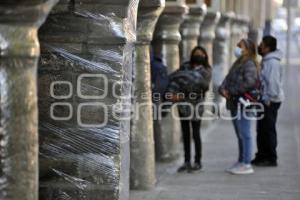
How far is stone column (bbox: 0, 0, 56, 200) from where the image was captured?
5730mm

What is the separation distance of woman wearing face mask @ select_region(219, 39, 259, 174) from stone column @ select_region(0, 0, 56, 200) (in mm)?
4669

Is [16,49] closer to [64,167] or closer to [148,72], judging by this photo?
[64,167]

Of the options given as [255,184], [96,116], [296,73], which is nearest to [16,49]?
[96,116]

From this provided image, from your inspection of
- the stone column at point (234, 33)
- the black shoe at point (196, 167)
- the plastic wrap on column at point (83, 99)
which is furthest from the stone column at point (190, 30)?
the stone column at point (234, 33)

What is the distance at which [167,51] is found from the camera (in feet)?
38.6

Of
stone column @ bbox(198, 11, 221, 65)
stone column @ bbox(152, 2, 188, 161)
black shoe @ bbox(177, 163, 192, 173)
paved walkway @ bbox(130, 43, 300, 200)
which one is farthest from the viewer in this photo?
stone column @ bbox(198, 11, 221, 65)

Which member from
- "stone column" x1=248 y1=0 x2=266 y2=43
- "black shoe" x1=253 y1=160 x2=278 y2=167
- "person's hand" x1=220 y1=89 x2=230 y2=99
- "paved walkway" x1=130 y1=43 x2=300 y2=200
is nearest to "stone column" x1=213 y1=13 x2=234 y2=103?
"paved walkway" x1=130 y1=43 x2=300 y2=200

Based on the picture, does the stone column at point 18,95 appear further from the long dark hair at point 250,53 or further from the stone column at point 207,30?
the stone column at point 207,30

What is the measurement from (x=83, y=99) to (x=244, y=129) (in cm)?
341

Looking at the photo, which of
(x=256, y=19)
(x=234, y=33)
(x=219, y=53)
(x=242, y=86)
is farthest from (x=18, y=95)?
(x=256, y=19)

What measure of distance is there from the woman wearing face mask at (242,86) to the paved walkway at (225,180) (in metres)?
0.56

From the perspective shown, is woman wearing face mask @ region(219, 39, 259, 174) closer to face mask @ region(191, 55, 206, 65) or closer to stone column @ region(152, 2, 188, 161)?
face mask @ region(191, 55, 206, 65)

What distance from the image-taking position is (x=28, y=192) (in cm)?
588

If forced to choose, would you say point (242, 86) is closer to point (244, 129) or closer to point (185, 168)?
point (244, 129)
